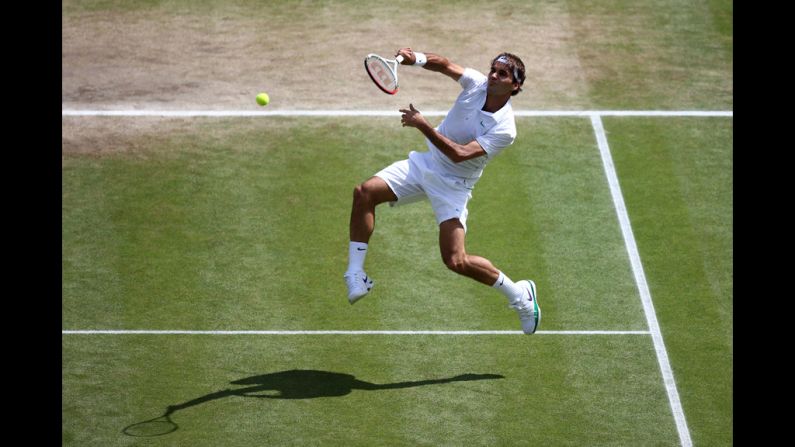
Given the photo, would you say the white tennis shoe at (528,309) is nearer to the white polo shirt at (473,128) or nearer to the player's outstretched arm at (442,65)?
the white polo shirt at (473,128)

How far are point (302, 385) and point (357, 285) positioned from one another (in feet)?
3.54

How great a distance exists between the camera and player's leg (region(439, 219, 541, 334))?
516 inches

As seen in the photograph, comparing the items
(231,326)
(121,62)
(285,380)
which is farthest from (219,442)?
(121,62)

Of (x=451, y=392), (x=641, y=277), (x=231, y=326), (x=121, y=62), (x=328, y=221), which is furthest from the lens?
(x=121, y=62)

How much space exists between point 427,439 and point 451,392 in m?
0.88

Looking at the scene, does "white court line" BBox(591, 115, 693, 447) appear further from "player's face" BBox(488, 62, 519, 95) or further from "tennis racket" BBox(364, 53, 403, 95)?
"tennis racket" BBox(364, 53, 403, 95)

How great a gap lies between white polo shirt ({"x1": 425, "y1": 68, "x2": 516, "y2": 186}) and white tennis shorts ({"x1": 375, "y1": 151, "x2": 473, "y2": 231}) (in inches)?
3.7

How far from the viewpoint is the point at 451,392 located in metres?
13.1

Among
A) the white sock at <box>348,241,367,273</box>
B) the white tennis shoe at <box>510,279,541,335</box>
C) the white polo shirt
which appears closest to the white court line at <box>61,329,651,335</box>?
the white tennis shoe at <box>510,279,541,335</box>

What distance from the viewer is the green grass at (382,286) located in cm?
1274

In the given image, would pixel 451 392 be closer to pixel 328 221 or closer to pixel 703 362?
pixel 703 362

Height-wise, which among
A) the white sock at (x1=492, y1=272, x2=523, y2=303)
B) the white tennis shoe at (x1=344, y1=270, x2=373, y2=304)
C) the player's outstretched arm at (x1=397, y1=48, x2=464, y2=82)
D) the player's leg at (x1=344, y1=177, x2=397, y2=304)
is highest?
the player's outstretched arm at (x1=397, y1=48, x2=464, y2=82)

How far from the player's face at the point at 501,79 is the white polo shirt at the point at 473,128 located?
0.19 metres

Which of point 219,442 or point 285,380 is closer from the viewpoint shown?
point 219,442
